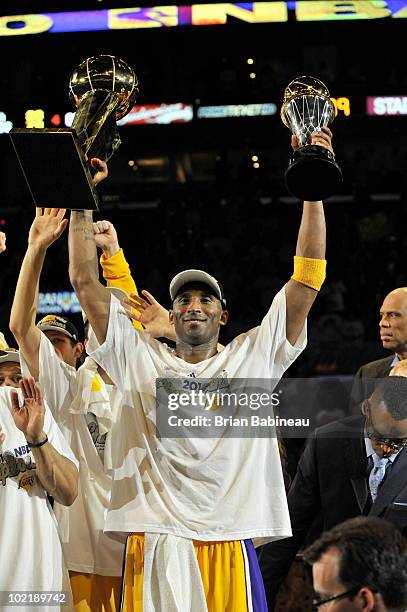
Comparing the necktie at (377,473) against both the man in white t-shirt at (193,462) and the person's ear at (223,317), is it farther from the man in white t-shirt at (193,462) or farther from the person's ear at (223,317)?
the person's ear at (223,317)

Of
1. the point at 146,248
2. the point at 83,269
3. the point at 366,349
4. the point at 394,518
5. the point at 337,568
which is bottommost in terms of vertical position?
the point at 337,568

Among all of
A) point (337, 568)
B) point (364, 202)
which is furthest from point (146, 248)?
point (337, 568)

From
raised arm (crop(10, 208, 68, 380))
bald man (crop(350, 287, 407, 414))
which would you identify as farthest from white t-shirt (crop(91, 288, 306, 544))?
bald man (crop(350, 287, 407, 414))

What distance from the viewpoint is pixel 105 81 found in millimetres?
3109

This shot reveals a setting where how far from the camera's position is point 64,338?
142 inches

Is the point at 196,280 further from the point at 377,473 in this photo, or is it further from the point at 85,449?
the point at 377,473

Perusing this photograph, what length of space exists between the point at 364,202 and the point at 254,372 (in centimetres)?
729

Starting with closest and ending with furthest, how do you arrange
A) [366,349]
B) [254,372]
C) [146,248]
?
[254,372] < [366,349] < [146,248]

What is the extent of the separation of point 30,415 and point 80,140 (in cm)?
80

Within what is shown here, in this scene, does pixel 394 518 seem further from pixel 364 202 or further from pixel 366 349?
pixel 364 202

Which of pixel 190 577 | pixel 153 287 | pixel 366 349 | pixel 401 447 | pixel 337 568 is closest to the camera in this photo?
pixel 337 568

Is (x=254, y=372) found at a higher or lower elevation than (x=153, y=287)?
lower

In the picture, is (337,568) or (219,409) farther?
(219,409)

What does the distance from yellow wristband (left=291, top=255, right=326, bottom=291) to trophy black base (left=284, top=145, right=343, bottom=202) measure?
0.71ft
